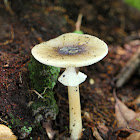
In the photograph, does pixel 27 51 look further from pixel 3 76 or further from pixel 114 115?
pixel 114 115

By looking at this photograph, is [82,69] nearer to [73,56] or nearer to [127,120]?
[127,120]

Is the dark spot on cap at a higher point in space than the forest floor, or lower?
Result: higher

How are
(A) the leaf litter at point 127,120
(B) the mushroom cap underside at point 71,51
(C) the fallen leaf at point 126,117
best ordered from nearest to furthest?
(B) the mushroom cap underside at point 71,51, (A) the leaf litter at point 127,120, (C) the fallen leaf at point 126,117

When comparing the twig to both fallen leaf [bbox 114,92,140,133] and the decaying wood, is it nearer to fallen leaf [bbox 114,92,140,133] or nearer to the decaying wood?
the decaying wood

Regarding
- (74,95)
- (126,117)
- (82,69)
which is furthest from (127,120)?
(82,69)

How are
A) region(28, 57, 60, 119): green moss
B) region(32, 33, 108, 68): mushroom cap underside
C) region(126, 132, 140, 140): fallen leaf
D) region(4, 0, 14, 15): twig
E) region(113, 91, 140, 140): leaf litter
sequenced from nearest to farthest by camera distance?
region(32, 33, 108, 68): mushroom cap underside < region(126, 132, 140, 140): fallen leaf < region(28, 57, 60, 119): green moss < region(113, 91, 140, 140): leaf litter < region(4, 0, 14, 15): twig

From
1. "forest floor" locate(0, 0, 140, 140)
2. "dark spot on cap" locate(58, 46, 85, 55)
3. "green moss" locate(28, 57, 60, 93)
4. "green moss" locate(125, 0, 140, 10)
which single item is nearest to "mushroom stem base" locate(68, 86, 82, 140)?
"forest floor" locate(0, 0, 140, 140)

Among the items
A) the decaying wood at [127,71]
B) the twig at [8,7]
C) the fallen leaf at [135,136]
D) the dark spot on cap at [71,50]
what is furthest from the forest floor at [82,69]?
the dark spot on cap at [71,50]

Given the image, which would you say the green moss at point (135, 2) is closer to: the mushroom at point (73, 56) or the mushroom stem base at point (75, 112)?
the mushroom at point (73, 56)
